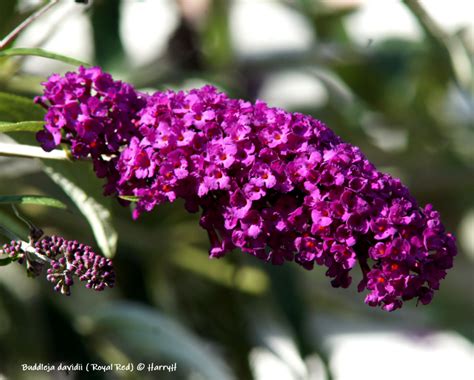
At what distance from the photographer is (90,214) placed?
3.83 ft

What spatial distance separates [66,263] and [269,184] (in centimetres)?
23

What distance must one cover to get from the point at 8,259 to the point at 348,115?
71.0 inches

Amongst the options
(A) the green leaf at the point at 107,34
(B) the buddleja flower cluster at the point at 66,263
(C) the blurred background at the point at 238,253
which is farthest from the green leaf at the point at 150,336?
(B) the buddleja flower cluster at the point at 66,263

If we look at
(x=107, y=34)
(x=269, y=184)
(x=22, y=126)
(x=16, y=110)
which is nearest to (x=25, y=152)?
(x=22, y=126)

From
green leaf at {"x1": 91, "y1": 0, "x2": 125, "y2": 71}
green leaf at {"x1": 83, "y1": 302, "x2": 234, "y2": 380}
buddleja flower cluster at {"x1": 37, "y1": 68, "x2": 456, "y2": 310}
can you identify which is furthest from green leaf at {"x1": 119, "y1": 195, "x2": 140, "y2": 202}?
green leaf at {"x1": 91, "y1": 0, "x2": 125, "y2": 71}

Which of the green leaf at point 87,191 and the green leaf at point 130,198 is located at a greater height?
the green leaf at point 130,198

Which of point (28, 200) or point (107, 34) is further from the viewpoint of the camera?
point (107, 34)

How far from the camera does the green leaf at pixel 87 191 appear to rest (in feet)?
3.79

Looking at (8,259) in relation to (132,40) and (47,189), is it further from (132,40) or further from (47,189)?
(132,40)

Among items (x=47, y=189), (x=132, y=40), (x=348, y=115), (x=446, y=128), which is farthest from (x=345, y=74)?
(x=132, y=40)

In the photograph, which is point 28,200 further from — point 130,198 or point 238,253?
point 238,253

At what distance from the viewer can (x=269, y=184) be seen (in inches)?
34.5

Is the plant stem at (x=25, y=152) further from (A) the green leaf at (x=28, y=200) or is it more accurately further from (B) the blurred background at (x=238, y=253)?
(B) the blurred background at (x=238, y=253)

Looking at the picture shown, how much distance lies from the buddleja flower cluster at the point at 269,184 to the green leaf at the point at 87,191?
0.20m
